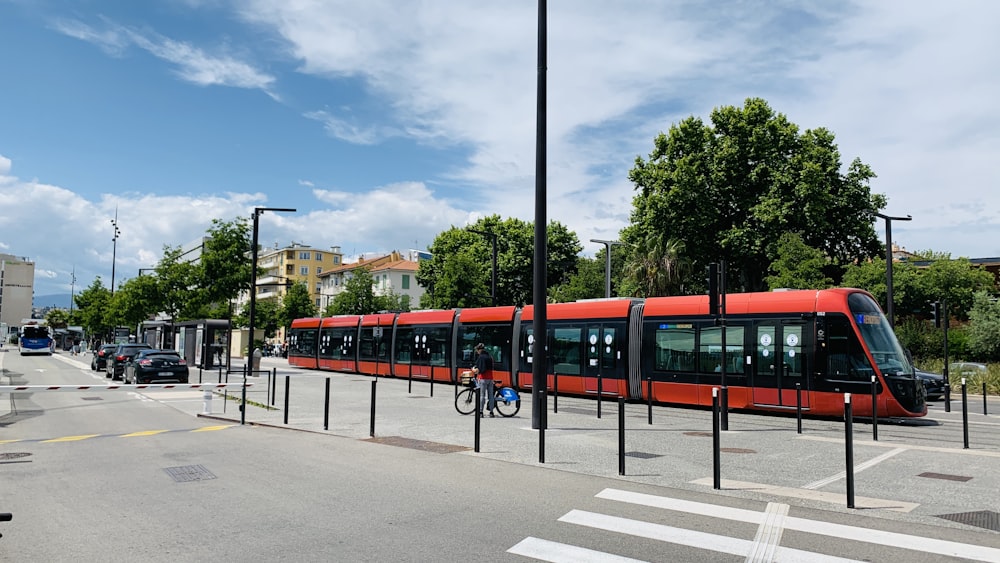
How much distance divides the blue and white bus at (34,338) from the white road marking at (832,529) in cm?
7359

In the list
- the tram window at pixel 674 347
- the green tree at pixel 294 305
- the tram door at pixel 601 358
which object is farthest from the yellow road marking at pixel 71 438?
the green tree at pixel 294 305

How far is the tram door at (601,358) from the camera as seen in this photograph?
2050 centimetres

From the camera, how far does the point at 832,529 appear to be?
6324mm

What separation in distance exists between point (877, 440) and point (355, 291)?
59152 mm

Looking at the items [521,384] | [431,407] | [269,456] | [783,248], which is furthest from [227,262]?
[269,456]

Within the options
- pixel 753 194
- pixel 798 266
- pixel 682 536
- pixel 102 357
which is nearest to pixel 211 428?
pixel 682 536

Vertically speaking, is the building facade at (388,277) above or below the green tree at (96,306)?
above

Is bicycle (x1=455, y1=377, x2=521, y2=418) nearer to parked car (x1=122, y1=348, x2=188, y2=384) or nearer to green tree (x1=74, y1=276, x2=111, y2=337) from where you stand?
parked car (x1=122, y1=348, x2=188, y2=384)

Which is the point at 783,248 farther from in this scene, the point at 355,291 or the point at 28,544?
the point at 355,291

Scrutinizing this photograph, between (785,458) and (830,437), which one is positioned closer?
(785,458)

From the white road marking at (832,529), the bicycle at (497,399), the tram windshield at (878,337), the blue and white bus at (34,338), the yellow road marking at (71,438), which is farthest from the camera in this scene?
the blue and white bus at (34,338)

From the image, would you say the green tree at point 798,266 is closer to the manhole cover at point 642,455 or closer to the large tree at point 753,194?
the large tree at point 753,194

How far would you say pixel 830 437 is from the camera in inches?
512

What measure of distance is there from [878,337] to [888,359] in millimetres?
528
